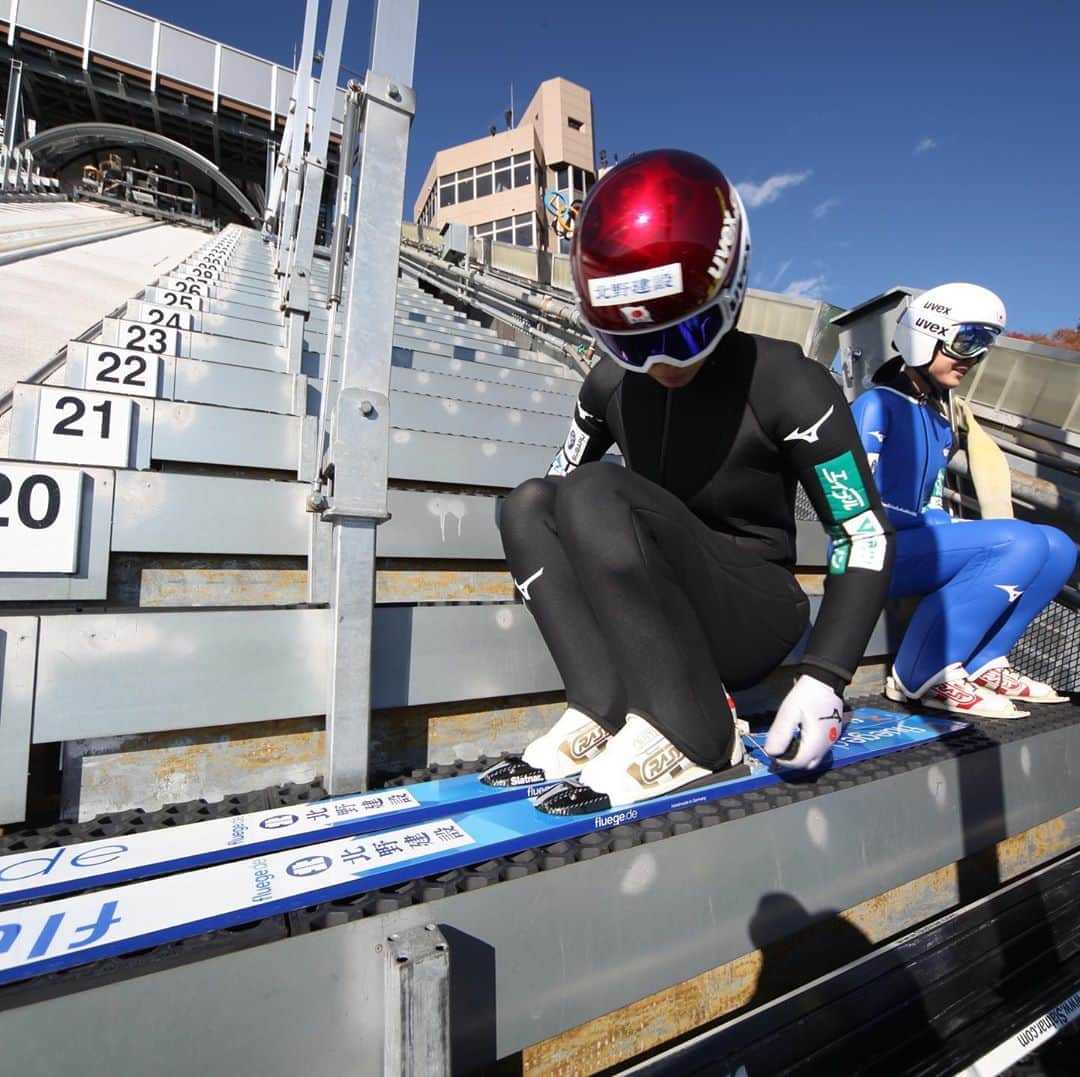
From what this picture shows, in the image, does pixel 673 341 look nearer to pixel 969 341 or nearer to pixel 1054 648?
pixel 969 341

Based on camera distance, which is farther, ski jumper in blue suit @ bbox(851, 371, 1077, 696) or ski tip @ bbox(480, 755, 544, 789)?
ski jumper in blue suit @ bbox(851, 371, 1077, 696)

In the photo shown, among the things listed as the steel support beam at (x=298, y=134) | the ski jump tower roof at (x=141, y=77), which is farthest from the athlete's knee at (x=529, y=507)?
the ski jump tower roof at (x=141, y=77)

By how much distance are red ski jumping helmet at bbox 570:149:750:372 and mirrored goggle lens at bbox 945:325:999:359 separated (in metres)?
1.31

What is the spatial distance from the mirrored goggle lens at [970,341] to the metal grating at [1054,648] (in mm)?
945

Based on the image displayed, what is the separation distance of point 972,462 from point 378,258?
2146 mm

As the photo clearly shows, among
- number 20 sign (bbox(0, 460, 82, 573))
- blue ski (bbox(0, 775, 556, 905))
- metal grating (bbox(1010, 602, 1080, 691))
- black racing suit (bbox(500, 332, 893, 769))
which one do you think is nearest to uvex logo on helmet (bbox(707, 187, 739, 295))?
black racing suit (bbox(500, 332, 893, 769))

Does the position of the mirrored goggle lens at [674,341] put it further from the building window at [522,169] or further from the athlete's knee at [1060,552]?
the building window at [522,169]

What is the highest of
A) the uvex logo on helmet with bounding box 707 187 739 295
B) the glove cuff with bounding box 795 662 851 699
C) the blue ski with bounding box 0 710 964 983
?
the uvex logo on helmet with bounding box 707 187 739 295

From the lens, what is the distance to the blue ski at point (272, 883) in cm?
72

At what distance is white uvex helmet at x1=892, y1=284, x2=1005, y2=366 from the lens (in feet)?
6.77

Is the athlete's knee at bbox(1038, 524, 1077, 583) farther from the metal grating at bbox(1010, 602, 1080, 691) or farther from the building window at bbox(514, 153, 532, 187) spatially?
the building window at bbox(514, 153, 532, 187)

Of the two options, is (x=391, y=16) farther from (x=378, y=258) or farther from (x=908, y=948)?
(x=908, y=948)

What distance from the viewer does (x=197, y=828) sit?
1023mm

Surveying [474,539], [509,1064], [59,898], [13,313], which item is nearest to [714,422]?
[474,539]
